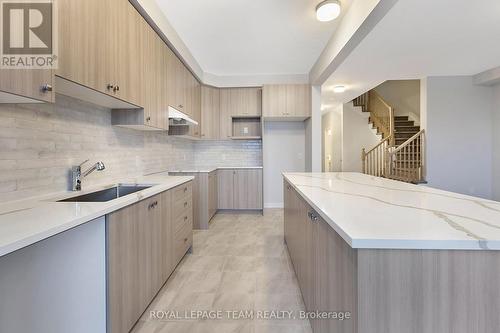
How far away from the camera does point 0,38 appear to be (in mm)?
1085

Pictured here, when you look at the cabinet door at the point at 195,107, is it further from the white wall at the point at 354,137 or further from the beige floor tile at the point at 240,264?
the white wall at the point at 354,137

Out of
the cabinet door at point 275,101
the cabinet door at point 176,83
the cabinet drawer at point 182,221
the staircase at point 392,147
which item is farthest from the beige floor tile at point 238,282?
the staircase at point 392,147

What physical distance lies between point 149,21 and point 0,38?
1.57 m

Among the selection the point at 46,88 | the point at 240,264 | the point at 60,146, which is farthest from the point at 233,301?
the point at 46,88

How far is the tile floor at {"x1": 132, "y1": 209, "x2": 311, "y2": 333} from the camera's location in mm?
1668

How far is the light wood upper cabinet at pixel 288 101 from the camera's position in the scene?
4520 mm

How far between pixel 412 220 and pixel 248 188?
3.84m

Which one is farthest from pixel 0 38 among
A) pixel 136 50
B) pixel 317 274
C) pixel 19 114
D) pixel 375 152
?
pixel 375 152

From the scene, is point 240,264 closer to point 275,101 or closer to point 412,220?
point 412,220

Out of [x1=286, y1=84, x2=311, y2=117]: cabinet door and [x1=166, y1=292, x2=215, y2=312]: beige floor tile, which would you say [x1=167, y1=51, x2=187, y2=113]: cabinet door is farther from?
[x1=166, y1=292, x2=215, y2=312]: beige floor tile

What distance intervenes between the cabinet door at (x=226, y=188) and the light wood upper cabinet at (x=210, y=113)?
0.73 metres

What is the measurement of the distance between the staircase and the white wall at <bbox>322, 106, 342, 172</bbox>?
746mm

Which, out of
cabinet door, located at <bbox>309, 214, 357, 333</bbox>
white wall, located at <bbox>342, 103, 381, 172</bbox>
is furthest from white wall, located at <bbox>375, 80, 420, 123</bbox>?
cabinet door, located at <bbox>309, 214, 357, 333</bbox>

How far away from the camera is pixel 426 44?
10.0ft
